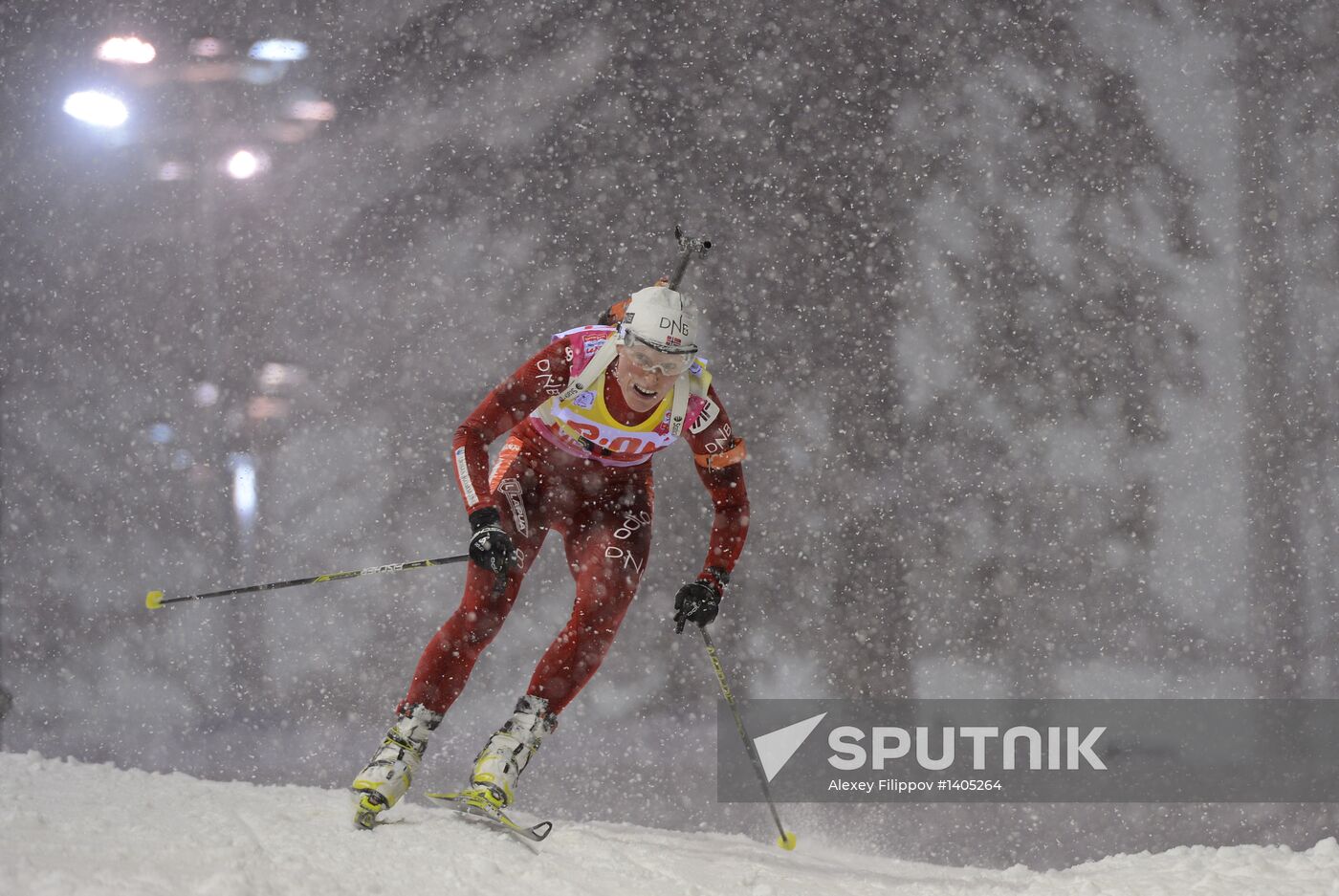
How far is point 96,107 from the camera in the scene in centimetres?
727

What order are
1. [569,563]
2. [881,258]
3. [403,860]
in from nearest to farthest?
1. [403,860]
2. [569,563]
3. [881,258]

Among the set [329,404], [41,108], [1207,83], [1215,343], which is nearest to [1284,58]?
[1207,83]

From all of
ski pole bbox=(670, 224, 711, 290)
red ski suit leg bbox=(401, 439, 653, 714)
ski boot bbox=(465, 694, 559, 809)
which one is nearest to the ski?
ski boot bbox=(465, 694, 559, 809)

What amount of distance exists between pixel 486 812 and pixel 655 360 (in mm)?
1493

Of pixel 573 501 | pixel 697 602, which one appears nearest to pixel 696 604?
pixel 697 602

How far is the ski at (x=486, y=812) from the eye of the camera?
3.22 meters

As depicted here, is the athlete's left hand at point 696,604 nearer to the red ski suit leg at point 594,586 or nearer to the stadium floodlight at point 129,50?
the red ski suit leg at point 594,586

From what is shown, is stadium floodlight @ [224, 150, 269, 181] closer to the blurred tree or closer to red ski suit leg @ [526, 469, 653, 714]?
the blurred tree

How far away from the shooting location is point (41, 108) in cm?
727

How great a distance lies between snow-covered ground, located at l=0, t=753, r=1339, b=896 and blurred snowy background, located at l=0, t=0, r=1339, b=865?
8.02ft

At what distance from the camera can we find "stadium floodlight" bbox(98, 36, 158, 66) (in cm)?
718

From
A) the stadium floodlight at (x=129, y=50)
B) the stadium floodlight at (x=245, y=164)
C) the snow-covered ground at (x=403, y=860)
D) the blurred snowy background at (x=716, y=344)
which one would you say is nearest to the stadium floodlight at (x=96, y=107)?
the blurred snowy background at (x=716, y=344)

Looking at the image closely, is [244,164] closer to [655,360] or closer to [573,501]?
[573,501]

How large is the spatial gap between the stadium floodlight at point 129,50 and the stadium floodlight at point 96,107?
0.89ft
